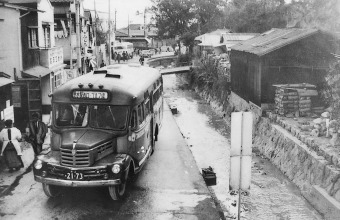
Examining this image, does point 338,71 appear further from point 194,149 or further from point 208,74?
point 208,74

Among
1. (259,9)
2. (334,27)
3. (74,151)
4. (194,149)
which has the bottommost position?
(194,149)

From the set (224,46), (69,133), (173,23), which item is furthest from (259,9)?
(69,133)

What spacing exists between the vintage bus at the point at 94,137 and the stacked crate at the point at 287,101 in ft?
34.4

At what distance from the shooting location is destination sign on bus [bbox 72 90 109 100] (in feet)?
37.5

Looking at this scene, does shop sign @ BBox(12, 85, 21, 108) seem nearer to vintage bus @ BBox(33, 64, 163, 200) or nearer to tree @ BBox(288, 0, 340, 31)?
vintage bus @ BBox(33, 64, 163, 200)

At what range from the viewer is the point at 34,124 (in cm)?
1444

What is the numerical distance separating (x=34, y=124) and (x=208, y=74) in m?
28.8

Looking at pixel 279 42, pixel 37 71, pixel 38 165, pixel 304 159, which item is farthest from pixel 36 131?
pixel 279 42

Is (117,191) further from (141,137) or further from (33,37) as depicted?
(33,37)

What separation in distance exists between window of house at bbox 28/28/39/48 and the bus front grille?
47.1ft

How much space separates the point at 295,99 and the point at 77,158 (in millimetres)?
13558

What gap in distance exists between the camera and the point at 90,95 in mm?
11461

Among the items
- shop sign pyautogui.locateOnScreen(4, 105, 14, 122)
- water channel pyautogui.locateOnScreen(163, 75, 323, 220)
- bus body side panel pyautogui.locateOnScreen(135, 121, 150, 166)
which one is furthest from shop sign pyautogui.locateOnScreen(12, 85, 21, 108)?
water channel pyautogui.locateOnScreen(163, 75, 323, 220)

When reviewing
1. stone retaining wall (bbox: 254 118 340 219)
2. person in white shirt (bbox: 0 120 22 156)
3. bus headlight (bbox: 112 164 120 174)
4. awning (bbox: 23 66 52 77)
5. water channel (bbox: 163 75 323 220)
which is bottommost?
water channel (bbox: 163 75 323 220)
